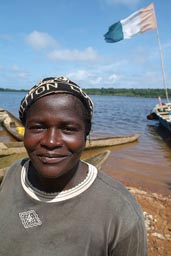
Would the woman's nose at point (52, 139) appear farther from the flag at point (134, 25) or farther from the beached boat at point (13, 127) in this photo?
the flag at point (134, 25)

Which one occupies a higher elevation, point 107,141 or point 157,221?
point 107,141

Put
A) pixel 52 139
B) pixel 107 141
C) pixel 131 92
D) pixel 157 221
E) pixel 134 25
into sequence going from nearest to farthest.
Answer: pixel 52 139 < pixel 157 221 < pixel 107 141 < pixel 134 25 < pixel 131 92

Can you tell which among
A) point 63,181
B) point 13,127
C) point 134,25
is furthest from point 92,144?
point 63,181

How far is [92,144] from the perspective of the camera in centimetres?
1154

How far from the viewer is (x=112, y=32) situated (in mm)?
14086

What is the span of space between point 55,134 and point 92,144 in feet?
33.3

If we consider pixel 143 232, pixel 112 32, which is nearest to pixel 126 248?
pixel 143 232

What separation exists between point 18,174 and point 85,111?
648mm

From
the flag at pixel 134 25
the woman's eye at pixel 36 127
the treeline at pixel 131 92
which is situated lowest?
the treeline at pixel 131 92

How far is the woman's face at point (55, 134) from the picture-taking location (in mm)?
1414

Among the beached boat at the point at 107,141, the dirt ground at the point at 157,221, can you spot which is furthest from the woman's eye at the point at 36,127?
the beached boat at the point at 107,141

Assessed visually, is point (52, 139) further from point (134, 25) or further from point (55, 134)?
point (134, 25)

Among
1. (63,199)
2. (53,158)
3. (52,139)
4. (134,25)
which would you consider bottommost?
(63,199)

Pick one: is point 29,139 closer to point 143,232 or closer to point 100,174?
point 100,174
